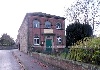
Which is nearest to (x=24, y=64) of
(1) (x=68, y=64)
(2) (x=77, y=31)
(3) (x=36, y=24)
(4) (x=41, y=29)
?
(1) (x=68, y=64)

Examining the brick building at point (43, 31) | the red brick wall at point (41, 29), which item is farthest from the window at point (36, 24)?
the red brick wall at point (41, 29)

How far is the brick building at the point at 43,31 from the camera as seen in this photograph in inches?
1528

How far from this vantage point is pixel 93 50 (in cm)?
1034

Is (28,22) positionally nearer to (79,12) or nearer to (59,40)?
(59,40)

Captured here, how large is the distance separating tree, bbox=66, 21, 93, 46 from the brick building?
2.45m

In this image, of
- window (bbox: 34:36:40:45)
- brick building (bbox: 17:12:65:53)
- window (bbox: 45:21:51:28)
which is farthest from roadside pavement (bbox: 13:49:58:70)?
window (bbox: 45:21:51:28)

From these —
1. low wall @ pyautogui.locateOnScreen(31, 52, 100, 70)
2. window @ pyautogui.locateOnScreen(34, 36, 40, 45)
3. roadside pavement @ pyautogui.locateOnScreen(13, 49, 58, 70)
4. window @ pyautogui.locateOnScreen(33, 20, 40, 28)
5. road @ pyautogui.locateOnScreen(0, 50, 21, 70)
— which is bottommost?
road @ pyautogui.locateOnScreen(0, 50, 21, 70)

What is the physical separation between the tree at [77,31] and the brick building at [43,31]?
2.45 m

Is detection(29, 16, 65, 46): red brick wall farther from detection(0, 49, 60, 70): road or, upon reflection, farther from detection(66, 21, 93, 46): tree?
detection(0, 49, 60, 70): road

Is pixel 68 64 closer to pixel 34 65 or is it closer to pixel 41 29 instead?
pixel 34 65

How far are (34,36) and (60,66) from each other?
2398cm

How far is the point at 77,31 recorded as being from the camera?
141 ft

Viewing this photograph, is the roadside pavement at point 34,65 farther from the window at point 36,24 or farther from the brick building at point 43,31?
the window at point 36,24

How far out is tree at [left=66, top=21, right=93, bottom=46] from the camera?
42.9 metres
